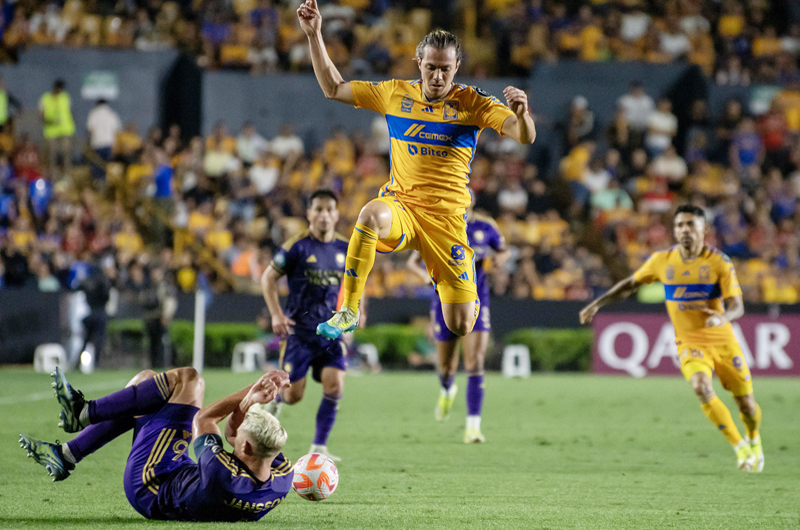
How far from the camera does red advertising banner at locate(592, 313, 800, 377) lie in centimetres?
1942

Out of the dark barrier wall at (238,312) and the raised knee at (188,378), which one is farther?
the dark barrier wall at (238,312)

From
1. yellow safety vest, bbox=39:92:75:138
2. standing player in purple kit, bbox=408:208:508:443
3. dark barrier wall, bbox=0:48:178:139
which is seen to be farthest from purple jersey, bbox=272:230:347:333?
dark barrier wall, bbox=0:48:178:139

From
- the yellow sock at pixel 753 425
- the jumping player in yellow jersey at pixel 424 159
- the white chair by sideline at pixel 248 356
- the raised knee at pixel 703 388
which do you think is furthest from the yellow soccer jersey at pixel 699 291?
the white chair by sideline at pixel 248 356

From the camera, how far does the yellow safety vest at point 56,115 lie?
22172 millimetres

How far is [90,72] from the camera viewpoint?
929 inches

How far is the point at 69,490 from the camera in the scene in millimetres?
6746

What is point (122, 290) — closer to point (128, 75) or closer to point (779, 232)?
point (128, 75)

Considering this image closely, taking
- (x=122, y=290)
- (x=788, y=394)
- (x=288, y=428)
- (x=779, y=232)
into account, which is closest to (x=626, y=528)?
(x=288, y=428)

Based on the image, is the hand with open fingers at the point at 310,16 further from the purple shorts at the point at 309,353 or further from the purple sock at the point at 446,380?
the purple sock at the point at 446,380

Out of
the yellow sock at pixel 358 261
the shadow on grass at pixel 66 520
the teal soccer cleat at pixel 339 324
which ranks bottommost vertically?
the shadow on grass at pixel 66 520

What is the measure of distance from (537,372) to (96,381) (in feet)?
28.9

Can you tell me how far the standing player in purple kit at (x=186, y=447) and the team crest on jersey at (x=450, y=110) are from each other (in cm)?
235

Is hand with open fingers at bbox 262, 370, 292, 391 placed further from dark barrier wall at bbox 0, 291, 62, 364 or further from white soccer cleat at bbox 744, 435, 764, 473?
dark barrier wall at bbox 0, 291, 62, 364

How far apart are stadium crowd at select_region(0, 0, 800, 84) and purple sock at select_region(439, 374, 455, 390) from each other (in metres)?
13.9
